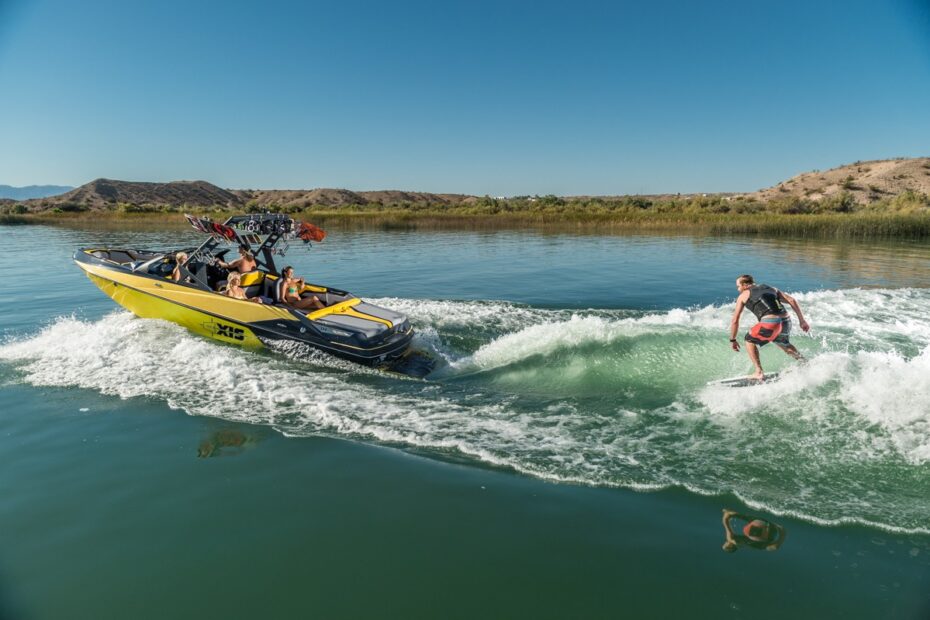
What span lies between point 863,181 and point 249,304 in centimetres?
8335

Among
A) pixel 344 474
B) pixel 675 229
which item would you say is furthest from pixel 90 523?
pixel 675 229

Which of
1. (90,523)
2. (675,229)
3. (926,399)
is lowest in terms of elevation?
(90,523)

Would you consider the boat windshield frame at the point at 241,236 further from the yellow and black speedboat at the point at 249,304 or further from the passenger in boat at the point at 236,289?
the passenger in boat at the point at 236,289

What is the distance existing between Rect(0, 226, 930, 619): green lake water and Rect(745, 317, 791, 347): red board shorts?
0.52m

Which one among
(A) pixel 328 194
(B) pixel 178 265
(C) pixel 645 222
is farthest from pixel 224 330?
(A) pixel 328 194

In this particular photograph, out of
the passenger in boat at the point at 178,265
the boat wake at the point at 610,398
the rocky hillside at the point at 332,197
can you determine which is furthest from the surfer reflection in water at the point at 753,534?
the rocky hillside at the point at 332,197

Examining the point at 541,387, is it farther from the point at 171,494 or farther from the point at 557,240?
the point at 557,240

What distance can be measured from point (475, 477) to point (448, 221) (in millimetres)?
43032

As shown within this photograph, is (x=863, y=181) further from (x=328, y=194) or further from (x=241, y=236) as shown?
(x=328, y=194)

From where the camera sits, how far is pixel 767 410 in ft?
22.1

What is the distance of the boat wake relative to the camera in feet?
17.3

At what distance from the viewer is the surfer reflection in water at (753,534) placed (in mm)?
Answer: 4195

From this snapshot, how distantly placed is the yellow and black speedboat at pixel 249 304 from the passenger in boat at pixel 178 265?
0.28ft

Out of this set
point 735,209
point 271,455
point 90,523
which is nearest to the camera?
point 90,523
